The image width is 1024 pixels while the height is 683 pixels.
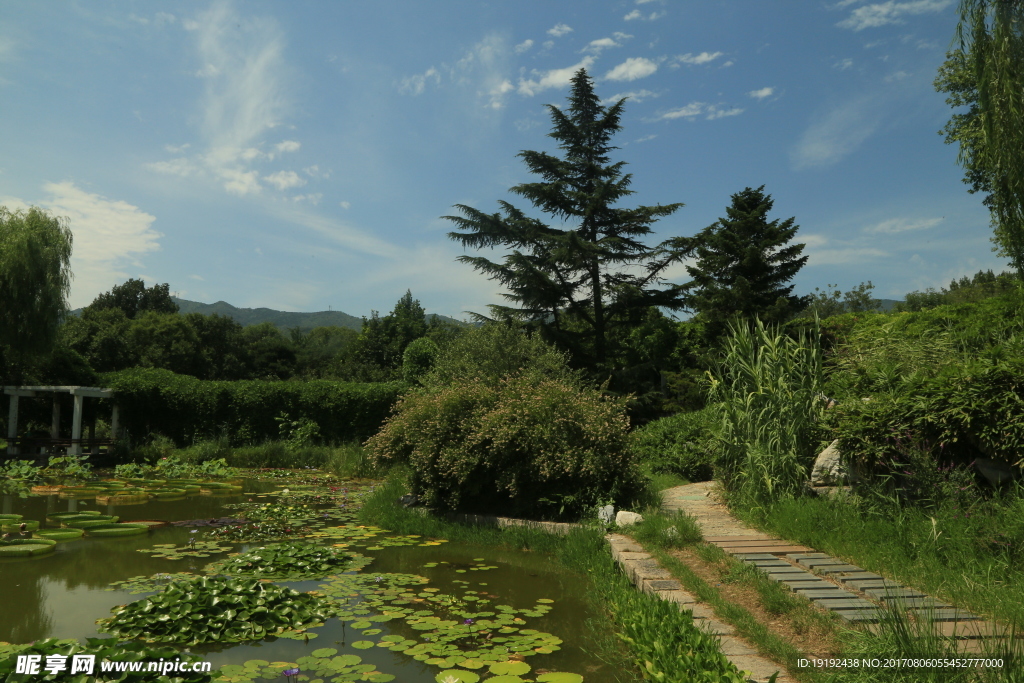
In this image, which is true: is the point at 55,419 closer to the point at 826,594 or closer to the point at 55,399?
the point at 55,399

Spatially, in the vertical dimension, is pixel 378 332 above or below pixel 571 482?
above

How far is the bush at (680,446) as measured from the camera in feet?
32.1

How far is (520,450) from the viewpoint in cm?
725

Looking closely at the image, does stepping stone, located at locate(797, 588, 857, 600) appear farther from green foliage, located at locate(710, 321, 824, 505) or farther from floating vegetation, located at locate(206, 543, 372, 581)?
floating vegetation, located at locate(206, 543, 372, 581)

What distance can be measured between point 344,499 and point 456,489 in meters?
3.45

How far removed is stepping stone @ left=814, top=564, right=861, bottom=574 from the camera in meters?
4.22

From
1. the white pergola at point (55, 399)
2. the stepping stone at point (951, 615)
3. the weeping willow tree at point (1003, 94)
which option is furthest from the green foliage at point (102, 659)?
the white pergola at point (55, 399)

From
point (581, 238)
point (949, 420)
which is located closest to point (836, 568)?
point (949, 420)

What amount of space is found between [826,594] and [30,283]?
1837cm

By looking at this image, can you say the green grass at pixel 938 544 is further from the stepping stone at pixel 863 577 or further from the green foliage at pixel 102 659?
the green foliage at pixel 102 659

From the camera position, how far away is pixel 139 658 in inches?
125

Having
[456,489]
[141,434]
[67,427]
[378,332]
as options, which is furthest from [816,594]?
[378,332]

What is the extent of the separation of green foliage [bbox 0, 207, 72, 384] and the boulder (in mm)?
15890

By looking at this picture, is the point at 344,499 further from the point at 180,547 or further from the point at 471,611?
the point at 471,611
